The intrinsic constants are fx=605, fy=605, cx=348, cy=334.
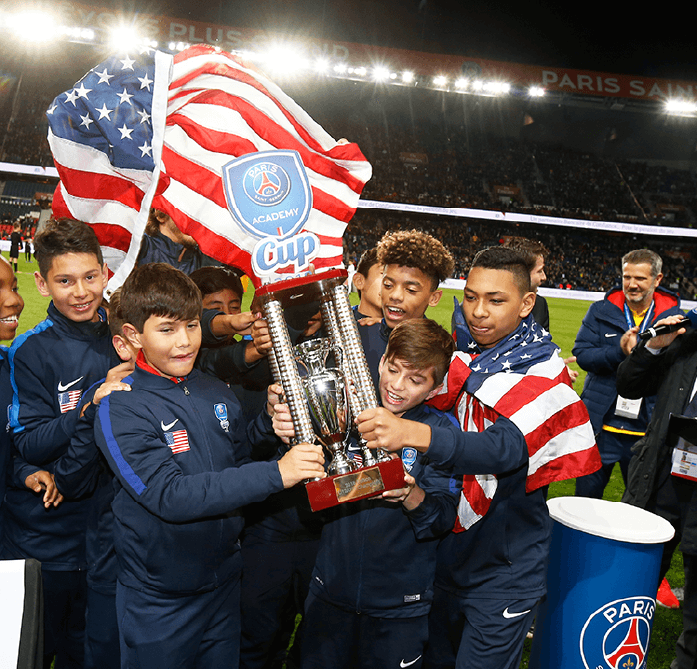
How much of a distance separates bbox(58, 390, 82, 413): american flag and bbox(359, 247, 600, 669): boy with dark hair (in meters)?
1.48

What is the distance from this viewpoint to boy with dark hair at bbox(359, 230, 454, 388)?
2850 millimetres

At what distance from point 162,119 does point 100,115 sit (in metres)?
0.29

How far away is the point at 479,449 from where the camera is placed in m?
2.00

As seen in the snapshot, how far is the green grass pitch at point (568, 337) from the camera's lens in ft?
12.0

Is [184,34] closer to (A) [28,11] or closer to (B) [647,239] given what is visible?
(A) [28,11]

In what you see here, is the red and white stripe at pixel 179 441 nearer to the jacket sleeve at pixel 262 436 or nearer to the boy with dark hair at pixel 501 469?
the jacket sleeve at pixel 262 436

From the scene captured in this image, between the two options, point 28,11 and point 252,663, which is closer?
point 252,663

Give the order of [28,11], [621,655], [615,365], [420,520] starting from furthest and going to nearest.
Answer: [28,11]
[615,365]
[621,655]
[420,520]

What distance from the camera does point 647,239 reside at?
3528cm

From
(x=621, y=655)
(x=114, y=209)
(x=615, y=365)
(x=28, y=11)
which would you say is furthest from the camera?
(x=28, y=11)

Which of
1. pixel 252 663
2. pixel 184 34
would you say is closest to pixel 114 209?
pixel 252 663

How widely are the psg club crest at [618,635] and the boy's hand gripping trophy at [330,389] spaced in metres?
1.37

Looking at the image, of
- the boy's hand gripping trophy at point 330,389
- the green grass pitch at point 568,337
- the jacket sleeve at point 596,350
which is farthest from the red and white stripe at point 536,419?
the jacket sleeve at point 596,350

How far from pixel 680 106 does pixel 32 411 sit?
3468 cm
